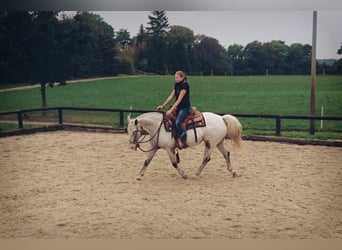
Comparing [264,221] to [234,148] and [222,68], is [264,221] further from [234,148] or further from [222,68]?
[222,68]

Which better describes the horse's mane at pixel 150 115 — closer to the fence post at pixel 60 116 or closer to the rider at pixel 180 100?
the rider at pixel 180 100

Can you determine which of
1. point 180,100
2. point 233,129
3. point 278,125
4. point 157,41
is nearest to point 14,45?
point 157,41

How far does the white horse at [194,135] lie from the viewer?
420 cm

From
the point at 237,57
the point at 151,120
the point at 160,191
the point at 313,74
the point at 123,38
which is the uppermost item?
the point at 123,38

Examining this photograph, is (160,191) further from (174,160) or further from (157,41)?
(157,41)

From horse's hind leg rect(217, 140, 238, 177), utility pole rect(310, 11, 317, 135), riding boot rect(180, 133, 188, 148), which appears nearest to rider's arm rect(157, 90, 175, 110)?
riding boot rect(180, 133, 188, 148)

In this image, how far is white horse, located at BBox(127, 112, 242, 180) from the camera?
13.8 feet

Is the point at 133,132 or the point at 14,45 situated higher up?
the point at 14,45

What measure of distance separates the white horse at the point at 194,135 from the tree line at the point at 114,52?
55 cm

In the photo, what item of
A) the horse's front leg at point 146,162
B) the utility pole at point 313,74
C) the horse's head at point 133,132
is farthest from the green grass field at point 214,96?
the horse's front leg at point 146,162

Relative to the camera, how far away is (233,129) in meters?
4.18

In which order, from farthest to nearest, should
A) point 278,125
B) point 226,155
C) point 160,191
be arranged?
point 278,125, point 226,155, point 160,191

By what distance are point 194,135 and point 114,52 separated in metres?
1.33

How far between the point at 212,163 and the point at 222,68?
3.56 ft
